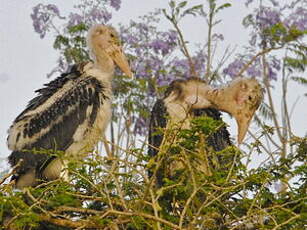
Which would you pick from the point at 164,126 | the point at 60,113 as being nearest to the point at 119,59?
the point at 60,113

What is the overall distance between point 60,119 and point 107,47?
2.79 ft

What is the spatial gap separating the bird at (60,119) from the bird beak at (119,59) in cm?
36

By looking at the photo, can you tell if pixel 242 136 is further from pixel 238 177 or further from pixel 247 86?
pixel 238 177

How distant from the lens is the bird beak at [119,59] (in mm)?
5762

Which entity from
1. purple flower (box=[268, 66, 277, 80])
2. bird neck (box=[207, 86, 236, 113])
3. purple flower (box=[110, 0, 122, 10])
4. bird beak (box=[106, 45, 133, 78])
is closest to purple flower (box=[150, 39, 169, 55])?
purple flower (box=[110, 0, 122, 10])

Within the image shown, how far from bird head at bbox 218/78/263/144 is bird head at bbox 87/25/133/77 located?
30.2 inches

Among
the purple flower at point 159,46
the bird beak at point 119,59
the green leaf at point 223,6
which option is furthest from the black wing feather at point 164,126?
Result: the purple flower at point 159,46

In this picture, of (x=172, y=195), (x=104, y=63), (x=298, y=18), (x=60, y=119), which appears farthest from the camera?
(x=298, y=18)

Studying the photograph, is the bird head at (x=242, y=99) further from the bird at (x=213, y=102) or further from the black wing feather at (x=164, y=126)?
the black wing feather at (x=164, y=126)

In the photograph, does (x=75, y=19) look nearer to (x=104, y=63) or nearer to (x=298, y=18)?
(x=104, y=63)

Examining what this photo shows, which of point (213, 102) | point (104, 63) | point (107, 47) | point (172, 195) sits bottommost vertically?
point (172, 195)

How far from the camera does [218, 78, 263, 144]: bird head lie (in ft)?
17.7

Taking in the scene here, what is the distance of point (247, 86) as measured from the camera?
545 centimetres

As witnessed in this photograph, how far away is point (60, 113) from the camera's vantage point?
5.23 metres
